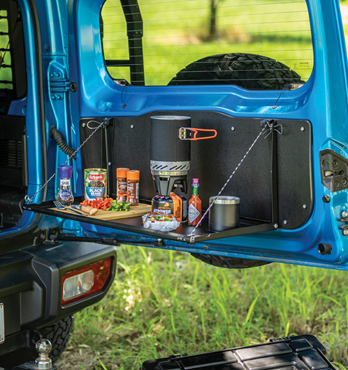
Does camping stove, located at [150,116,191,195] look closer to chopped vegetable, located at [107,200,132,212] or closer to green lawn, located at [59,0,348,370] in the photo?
chopped vegetable, located at [107,200,132,212]

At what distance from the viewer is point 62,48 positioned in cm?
242

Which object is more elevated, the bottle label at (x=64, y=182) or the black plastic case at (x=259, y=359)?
the bottle label at (x=64, y=182)

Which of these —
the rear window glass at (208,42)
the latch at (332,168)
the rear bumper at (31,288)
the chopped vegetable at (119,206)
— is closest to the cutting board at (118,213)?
the chopped vegetable at (119,206)

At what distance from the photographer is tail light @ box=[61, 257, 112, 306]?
239cm

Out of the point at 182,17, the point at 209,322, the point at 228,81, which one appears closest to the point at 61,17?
the point at 182,17

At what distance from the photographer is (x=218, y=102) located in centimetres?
210

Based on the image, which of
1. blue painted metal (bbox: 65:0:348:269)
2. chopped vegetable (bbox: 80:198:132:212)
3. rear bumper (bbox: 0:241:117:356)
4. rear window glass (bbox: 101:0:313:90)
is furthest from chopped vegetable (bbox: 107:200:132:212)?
rear window glass (bbox: 101:0:313:90)

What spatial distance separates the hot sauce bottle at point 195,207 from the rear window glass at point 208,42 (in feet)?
1.48

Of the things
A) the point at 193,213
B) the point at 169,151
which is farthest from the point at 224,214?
the point at 169,151

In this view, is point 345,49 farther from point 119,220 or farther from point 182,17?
point 119,220

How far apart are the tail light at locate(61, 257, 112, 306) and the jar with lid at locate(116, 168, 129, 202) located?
0.41 metres

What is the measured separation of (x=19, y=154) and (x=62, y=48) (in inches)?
24.9

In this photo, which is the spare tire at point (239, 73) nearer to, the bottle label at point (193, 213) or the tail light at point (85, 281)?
the bottle label at point (193, 213)

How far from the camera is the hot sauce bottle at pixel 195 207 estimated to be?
2.03m
